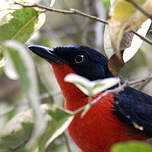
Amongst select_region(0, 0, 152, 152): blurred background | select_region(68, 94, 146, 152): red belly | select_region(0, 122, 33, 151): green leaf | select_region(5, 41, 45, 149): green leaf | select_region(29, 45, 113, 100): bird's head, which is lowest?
select_region(0, 0, 152, 152): blurred background

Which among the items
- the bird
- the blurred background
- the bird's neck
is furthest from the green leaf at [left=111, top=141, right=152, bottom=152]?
the blurred background

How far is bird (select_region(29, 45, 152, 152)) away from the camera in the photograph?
3092 mm

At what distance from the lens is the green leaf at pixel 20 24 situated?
2.60 metres

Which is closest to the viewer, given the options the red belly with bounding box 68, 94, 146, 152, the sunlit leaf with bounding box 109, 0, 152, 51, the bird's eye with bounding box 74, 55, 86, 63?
the sunlit leaf with bounding box 109, 0, 152, 51

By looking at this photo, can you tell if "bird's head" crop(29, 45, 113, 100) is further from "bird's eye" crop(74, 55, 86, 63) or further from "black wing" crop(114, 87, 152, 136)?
"black wing" crop(114, 87, 152, 136)

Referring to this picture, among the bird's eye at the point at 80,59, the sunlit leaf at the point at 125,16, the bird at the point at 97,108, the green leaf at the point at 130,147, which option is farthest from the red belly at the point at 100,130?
the green leaf at the point at 130,147

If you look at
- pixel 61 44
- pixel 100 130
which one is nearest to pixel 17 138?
pixel 100 130

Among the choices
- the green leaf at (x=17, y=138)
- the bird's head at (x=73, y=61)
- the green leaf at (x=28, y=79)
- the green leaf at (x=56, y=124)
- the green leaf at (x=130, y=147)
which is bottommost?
the bird's head at (x=73, y=61)

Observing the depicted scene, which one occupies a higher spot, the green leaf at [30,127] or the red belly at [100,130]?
the green leaf at [30,127]

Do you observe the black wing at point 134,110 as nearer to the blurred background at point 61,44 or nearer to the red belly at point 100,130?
the red belly at point 100,130

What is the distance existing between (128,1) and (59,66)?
67.2 inches

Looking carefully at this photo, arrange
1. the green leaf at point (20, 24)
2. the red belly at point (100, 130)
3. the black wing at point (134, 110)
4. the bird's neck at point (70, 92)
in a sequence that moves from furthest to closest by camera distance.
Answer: the bird's neck at point (70, 92)
the black wing at point (134, 110)
the red belly at point (100, 130)
the green leaf at point (20, 24)

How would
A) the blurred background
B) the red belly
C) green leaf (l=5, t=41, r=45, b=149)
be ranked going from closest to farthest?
green leaf (l=5, t=41, r=45, b=149) → the red belly → the blurred background

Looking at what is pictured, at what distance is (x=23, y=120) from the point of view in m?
2.17
